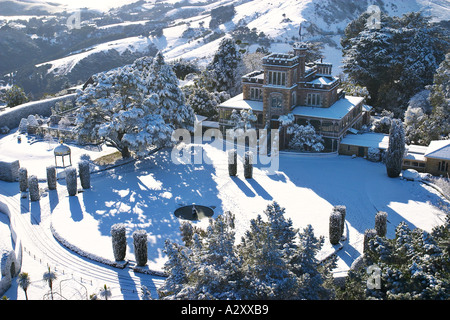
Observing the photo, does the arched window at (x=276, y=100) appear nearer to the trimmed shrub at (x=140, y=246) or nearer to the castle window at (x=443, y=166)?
the castle window at (x=443, y=166)

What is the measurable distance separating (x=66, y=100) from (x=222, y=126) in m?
23.0

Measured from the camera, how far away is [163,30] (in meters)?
156

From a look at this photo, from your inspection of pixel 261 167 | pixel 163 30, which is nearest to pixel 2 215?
pixel 261 167

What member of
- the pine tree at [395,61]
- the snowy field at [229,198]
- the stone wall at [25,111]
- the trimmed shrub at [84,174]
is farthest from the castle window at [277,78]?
the stone wall at [25,111]

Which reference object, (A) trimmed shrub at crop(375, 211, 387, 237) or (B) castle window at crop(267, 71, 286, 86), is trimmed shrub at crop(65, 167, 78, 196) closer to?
(B) castle window at crop(267, 71, 286, 86)

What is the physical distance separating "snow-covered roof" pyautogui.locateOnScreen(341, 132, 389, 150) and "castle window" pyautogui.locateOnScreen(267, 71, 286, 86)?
7760mm

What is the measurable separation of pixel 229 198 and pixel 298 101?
16469 mm

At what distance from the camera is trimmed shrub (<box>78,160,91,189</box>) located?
3559 centimetres

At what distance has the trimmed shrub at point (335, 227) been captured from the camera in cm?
2728

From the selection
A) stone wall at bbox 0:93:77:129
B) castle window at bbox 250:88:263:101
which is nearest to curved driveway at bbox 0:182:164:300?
stone wall at bbox 0:93:77:129

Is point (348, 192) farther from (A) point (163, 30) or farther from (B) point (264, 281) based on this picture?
(A) point (163, 30)

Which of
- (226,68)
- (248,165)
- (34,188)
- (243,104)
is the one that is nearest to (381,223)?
(248,165)

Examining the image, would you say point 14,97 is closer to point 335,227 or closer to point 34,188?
point 34,188

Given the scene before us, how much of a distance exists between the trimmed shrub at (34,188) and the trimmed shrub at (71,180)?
2.13 metres
